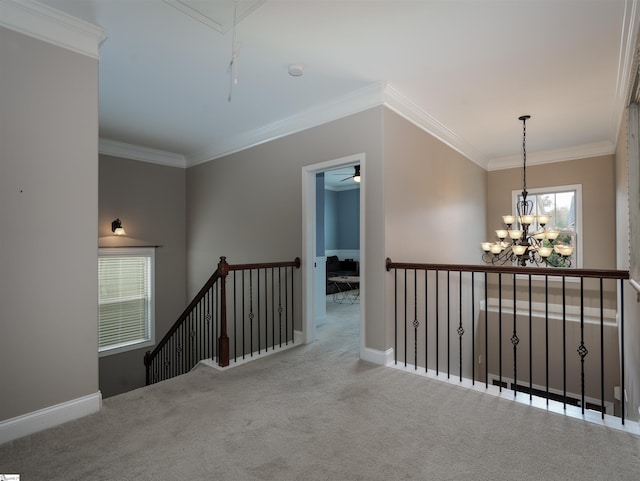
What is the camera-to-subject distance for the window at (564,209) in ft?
17.6

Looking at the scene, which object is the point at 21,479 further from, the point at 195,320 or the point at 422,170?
the point at 422,170

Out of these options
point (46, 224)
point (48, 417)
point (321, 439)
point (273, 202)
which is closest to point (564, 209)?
point (273, 202)

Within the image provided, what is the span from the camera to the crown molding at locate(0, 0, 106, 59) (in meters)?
2.05

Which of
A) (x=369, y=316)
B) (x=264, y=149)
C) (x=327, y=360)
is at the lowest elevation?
(x=327, y=360)

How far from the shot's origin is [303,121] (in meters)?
3.91

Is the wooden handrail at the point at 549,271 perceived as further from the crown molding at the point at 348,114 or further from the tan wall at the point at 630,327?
the crown molding at the point at 348,114

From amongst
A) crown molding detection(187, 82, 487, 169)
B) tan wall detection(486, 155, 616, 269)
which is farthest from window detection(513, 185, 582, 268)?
crown molding detection(187, 82, 487, 169)

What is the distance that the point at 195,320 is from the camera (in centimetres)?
487

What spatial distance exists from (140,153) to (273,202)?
8.46 ft

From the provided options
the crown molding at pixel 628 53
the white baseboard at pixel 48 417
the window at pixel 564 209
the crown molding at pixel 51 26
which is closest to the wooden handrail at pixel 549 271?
the crown molding at pixel 628 53

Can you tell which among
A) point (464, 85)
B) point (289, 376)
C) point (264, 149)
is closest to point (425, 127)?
point (464, 85)

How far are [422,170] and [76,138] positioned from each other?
10.8 ft

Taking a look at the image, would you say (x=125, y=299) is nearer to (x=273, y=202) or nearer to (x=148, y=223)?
(x=148, y=223)

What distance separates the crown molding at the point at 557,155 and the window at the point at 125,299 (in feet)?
20.2
